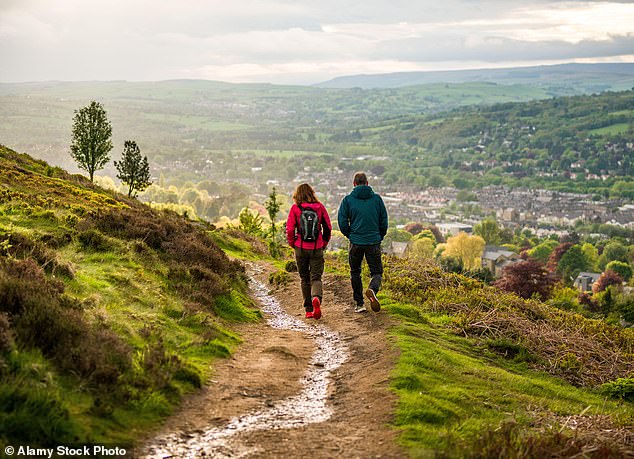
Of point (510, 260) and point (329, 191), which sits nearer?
point (510, 260)

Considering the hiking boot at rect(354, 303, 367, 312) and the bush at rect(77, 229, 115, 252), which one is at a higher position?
the bush at rect(77, 229, 115, 252)

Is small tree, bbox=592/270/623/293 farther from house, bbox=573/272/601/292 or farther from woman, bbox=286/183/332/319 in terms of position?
woman, bbox=286/183/332/319

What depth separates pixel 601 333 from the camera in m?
16.0

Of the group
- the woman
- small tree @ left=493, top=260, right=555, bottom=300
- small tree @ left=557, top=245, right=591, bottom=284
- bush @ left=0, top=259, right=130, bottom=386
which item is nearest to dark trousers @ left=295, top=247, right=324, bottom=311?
the woman

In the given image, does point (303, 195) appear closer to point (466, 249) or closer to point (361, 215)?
point (361, 215)

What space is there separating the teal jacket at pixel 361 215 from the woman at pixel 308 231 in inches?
16.7

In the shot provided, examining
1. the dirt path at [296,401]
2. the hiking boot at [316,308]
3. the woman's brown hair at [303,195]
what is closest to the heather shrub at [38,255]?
the dirt path at [296,401]

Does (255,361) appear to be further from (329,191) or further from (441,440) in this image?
(329,191)

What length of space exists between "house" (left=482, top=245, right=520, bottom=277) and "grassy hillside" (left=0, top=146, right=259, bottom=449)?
88771mm

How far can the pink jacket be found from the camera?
12.6 meters

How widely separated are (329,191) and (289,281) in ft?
592

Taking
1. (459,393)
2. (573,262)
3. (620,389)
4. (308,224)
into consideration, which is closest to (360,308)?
(308,224)

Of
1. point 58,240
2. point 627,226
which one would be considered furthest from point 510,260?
point 58,240

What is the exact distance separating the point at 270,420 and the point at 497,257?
105612mm
